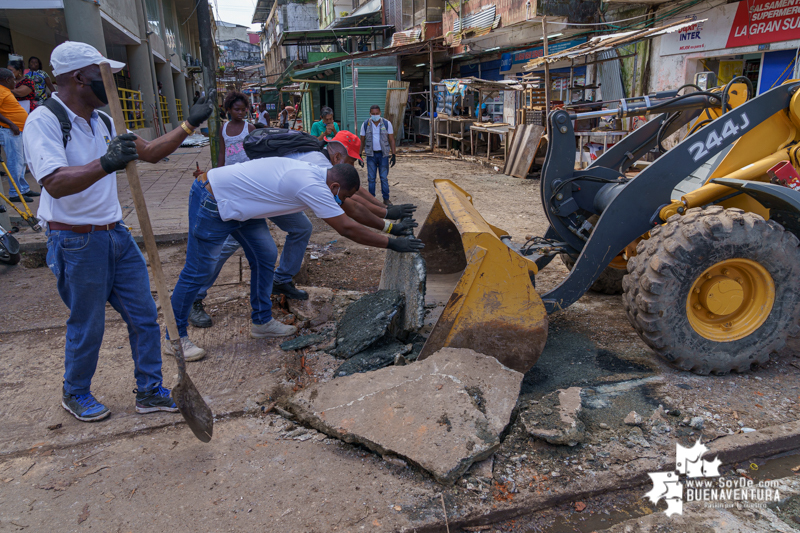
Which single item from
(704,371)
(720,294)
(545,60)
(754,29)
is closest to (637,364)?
(704,371)

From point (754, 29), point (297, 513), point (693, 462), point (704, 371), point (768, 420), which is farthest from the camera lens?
point (754, 29)

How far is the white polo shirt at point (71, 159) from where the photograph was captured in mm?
2465

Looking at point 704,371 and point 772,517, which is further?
point 704,371

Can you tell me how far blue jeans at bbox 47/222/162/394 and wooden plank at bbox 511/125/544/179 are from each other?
11061mm

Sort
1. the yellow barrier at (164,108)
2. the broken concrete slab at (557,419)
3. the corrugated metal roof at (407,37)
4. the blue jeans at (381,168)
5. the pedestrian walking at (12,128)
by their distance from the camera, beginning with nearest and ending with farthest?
1. the broken concrete slab at (557,419)
2. the pedestrian walking at (12,128)
3. the blue jeans at (381,168)
4. the corrugated metal roof at (407,37)
5. the yellow barrier at (164,108)

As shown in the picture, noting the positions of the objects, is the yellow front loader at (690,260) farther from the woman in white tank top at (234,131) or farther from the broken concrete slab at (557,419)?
the woman in white tank top at (234,131)

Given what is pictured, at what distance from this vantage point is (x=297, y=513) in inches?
90.6

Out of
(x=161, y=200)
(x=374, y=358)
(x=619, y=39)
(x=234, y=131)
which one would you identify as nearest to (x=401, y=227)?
(x=374, y=358)

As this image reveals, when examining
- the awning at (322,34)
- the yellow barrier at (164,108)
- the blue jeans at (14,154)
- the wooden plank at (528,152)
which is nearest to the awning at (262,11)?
the awning at (322,34)

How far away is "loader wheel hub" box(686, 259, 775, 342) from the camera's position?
337 cm

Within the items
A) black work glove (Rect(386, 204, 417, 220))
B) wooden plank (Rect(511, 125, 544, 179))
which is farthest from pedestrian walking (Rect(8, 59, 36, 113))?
wooden plank (Rect(511, 125, 544, 179))

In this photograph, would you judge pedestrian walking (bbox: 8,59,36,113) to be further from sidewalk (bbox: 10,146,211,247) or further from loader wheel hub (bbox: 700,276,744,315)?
loader wheel hub (bbox: 700,276,744,315)

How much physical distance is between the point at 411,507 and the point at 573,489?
782 millimetres

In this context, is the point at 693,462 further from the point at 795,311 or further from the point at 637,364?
the point at 795,311
